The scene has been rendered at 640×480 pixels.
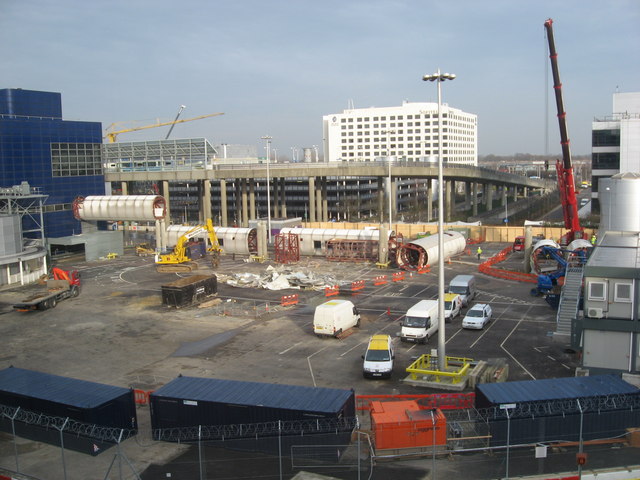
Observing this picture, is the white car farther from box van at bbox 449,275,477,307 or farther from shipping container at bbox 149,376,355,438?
shipping container at bbox 149,376,355,438

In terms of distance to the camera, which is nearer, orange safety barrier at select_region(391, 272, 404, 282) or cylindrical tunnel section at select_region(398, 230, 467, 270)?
orange safety barrier at select_region(391, 272, 404, 282)

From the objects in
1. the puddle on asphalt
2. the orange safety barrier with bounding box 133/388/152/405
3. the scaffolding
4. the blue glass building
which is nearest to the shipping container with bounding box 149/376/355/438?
the orange safety barrier with bounding box 133/388/152/405

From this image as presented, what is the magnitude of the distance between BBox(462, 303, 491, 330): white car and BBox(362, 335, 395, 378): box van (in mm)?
8113

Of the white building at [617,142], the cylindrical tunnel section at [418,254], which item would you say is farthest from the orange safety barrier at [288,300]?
the white building at [617,142]

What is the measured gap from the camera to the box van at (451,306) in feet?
113

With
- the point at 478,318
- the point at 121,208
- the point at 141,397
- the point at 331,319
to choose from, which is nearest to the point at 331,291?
the point at 331,319

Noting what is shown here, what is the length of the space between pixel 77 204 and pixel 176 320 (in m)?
39.9

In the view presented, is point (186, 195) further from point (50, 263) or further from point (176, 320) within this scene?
point (176, 320)

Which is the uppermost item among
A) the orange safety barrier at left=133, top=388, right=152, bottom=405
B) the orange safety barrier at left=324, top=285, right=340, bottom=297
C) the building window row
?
the building window row

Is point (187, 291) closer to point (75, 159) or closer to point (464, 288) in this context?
point (464, 288)

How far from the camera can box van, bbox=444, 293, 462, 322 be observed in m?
34.5

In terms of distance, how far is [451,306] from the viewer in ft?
114

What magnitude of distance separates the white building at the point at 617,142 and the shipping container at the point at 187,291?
55.5 m

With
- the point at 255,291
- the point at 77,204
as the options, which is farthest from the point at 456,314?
the point at 77,204
